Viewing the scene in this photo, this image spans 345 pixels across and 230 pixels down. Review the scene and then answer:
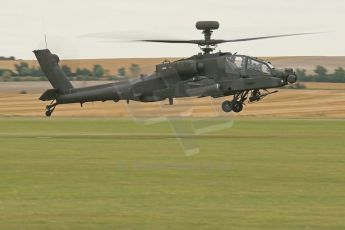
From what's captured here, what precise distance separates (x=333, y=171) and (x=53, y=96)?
922 inches

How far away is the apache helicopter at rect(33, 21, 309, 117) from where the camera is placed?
152 feet

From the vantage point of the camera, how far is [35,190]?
83.0 feet

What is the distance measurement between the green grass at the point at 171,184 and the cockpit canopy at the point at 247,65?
362cm

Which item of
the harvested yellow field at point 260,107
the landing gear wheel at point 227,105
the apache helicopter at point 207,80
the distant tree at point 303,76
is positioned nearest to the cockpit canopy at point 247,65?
the apache helicopter at point 207,80

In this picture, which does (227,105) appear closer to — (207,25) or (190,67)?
(190,67)

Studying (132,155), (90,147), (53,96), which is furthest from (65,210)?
(53,96)

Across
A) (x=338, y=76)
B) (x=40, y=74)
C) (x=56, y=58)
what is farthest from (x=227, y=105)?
(x=338, y=76)

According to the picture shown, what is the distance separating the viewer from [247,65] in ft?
153

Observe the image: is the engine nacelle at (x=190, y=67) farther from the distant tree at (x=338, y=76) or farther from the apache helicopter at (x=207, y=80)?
the distant tree at (x=338, y=76)

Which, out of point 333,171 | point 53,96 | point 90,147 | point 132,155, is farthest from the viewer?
point 53,96

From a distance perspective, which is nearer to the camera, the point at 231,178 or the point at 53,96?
the point at 231,178

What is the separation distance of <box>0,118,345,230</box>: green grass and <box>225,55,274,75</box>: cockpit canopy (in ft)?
11.9

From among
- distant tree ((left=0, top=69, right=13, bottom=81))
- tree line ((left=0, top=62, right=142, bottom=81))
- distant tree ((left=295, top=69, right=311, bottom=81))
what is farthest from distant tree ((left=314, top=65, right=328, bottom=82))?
distant tree ((left=0, top=69, right=13, bottom=81))

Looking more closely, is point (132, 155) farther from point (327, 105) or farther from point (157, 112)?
point (327, 105)
